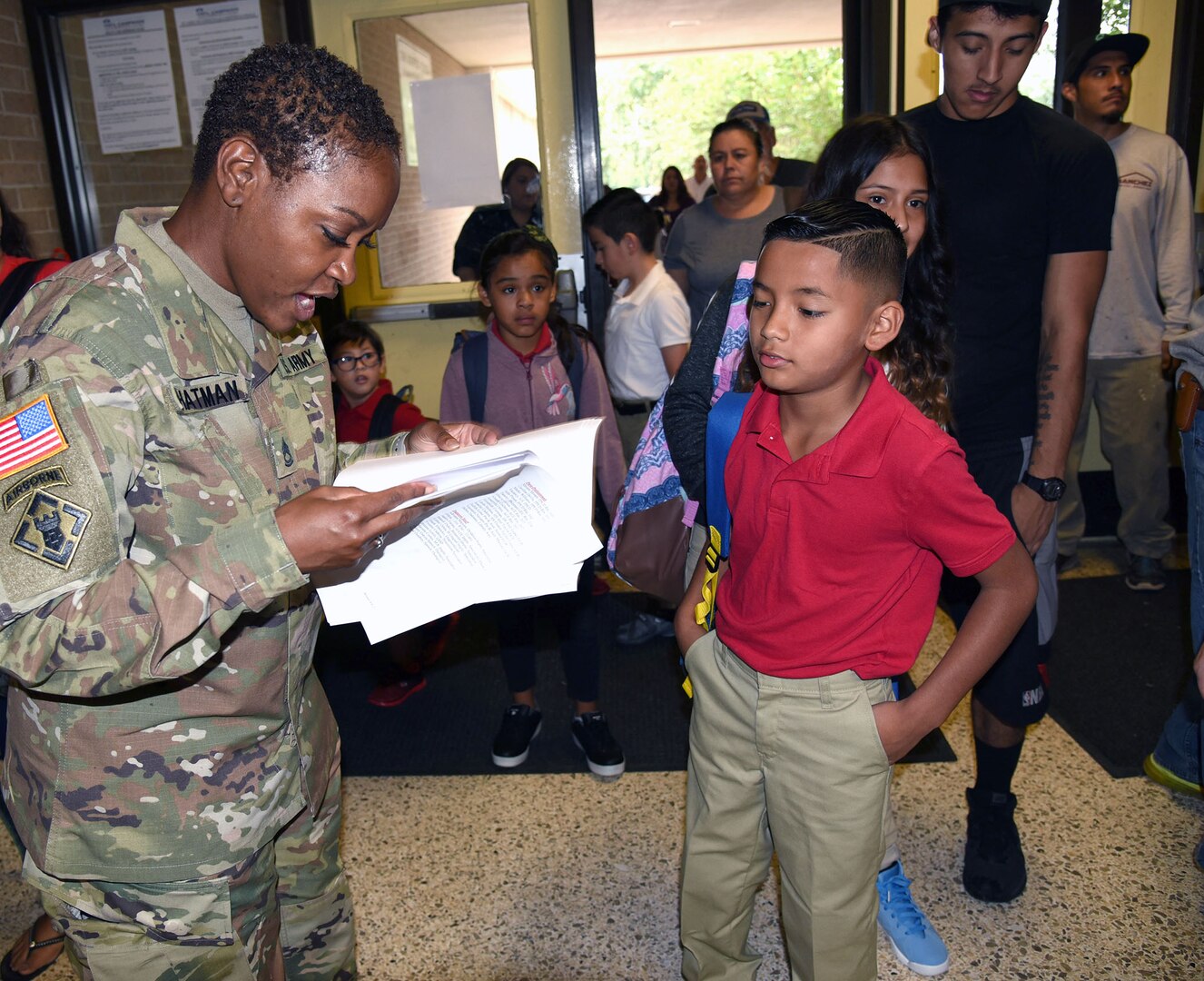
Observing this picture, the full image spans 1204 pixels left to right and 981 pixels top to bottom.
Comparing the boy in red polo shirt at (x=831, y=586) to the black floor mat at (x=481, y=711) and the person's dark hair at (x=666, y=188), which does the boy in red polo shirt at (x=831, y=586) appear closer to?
the black floor mat at (x=481, y=711)

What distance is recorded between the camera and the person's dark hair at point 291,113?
98 cm

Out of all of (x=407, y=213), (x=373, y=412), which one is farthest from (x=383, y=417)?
(x=407, y=213)

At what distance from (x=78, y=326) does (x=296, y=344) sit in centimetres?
37

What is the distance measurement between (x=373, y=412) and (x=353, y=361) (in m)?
0.18

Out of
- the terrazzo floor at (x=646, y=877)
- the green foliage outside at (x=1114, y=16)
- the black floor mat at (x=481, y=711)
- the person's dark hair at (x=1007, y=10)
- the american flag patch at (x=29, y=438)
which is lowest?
the black floor mat at (x=481, y=711)

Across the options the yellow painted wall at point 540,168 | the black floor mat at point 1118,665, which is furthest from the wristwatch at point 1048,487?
the yellow painted wall at point 540,168

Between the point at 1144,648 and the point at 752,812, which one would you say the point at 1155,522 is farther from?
the point at 752,812

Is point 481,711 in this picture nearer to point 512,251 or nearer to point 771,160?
point 512,251

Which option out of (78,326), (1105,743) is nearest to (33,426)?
(78,326)

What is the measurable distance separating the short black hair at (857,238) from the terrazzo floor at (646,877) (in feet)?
4.54

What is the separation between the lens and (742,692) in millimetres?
1382

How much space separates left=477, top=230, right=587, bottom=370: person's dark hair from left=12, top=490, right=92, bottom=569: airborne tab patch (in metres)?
1.87

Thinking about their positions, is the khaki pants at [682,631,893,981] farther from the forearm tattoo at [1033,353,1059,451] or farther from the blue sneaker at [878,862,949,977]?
the forearm tattoo at [1033,353,1059,451]

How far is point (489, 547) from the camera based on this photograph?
121 centimetres
